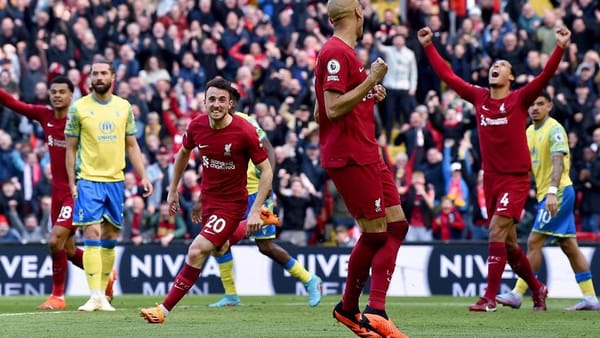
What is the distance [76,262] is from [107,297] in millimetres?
963

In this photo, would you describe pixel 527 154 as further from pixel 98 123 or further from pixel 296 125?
pixel 296 125

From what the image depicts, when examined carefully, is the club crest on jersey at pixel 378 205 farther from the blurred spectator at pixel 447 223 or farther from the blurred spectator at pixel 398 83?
the blurred spectator at pixel 398 83

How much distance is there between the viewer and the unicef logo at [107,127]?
1619cm

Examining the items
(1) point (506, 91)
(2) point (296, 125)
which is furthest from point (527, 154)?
(2) point (296, 125)

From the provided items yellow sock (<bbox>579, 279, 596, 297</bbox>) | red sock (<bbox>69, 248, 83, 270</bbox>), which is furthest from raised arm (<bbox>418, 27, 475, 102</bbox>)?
red sock (<bbox>69, 248, 83, 270</bbox>)

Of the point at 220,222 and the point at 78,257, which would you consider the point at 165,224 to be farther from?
the point at 220,222

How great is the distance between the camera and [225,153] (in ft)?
46.3

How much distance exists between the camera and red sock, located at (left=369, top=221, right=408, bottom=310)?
460 inches

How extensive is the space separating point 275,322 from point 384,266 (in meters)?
2.56

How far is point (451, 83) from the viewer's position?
16.4 m

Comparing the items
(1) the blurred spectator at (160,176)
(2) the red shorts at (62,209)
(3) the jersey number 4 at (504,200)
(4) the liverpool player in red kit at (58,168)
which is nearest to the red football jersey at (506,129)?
(3) the jersey number 4 at (504,200)

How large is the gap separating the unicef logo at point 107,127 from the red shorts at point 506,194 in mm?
4250

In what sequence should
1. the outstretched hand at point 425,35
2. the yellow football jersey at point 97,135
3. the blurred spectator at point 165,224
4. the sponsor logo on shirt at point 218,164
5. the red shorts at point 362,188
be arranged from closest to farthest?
the red shorts at point 362,188 → the sponsor logo on shirt at point 218,164 → the outstretched hand at point 425,35 → the yellow football jersey at point 97,135 → the blurred spectator at point 165,224

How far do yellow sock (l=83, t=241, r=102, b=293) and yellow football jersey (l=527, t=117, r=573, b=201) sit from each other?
526 centimetres
